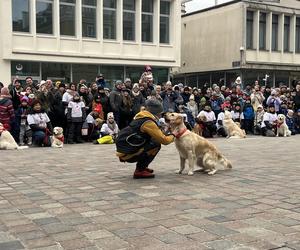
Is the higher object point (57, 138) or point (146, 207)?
point (57, 138)

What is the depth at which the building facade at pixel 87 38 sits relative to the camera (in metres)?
26.6

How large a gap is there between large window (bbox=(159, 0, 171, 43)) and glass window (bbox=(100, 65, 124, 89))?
3.64m

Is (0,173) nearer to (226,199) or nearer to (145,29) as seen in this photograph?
(226,199)

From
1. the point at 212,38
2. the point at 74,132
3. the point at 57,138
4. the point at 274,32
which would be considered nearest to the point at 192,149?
the point at 57,138

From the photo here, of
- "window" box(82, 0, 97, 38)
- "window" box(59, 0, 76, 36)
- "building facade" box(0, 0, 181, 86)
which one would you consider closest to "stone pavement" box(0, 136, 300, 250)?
"building facade" box(0, 0, 181, 86)

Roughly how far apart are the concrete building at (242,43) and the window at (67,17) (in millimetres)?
13335

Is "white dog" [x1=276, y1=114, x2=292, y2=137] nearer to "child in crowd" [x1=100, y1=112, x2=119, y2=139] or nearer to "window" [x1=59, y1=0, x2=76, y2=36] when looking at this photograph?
"child in crowd" [x1=100, y1=112, x2=119, y2=139]

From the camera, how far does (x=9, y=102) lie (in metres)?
13.4

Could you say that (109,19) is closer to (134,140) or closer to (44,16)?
(44,16)

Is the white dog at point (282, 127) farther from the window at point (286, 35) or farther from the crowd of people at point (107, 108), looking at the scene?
the window at point (286, 35)

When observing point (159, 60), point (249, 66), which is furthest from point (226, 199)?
point (249, 66)

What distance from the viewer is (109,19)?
30.0 m

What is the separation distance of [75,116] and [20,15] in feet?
47.5

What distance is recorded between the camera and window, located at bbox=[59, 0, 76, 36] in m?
28.0
